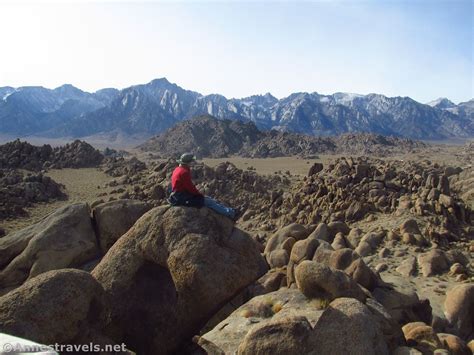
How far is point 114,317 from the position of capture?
808cm

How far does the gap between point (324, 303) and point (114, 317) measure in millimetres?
3868

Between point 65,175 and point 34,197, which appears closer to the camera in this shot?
point 34,197

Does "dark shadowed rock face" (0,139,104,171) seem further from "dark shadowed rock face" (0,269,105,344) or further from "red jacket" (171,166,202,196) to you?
"dark shadowed rock face" (0,269,105,344)

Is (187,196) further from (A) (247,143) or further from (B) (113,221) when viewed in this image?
(A) (247,143)

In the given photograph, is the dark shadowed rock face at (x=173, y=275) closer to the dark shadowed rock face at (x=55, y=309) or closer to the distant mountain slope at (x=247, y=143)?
the dark shadowed rock face at (x=55, y=309)

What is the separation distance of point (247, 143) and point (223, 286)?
79685 millimetres

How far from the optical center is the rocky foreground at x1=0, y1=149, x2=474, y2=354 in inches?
263

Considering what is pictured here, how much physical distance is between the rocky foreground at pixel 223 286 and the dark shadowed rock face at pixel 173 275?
0.07 feet

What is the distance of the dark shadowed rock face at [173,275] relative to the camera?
806 centimetres

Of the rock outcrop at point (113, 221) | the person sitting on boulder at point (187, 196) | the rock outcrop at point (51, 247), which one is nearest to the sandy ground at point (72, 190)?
the rock outcrop at point (51, 247)

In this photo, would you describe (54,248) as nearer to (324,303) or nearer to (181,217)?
(181,217)

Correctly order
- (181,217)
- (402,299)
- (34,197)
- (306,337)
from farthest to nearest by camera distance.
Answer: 1. (34,197)
2. (402,299)
3. (181,217)
4. (306,337)

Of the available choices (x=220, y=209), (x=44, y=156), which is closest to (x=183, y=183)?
(x=220, y=209)

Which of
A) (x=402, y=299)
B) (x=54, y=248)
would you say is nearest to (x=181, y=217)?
(x=54, y=248)
